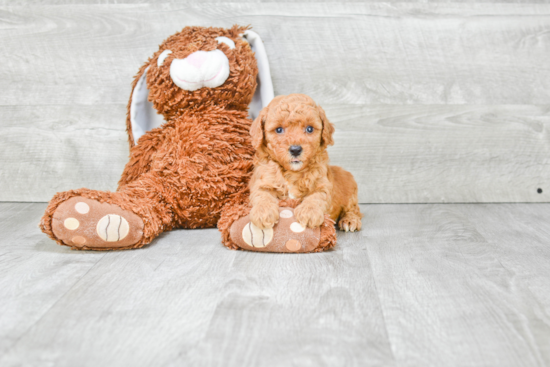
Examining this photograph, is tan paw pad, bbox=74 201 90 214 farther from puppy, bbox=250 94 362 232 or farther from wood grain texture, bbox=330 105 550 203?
wood grain texture, bbox=330 105 550 203

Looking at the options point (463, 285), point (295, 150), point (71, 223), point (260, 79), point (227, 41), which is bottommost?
point (463, 285)

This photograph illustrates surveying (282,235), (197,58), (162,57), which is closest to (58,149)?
(162,57)

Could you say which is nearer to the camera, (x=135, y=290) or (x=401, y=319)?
(x=401, y=319)

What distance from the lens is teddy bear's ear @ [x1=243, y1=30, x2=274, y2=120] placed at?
1344 millimetres

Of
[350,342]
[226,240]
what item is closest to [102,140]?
[226,240]

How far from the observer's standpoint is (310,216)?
1.02 m

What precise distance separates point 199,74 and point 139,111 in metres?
0.25

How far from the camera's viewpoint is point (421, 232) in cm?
123

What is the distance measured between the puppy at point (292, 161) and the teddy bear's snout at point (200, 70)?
183mm

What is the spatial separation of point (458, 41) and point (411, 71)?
0.17 m

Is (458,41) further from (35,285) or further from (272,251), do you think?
A: (35,285)

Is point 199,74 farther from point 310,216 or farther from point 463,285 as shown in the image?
point 463,285

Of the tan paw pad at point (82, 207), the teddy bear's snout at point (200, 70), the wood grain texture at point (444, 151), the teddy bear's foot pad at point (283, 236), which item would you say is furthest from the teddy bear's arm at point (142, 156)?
the wood grain texture at point (444, 151)

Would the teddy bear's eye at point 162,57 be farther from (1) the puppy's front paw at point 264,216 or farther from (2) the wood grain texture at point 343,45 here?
(1) the puppy's front paw at point 264,216
